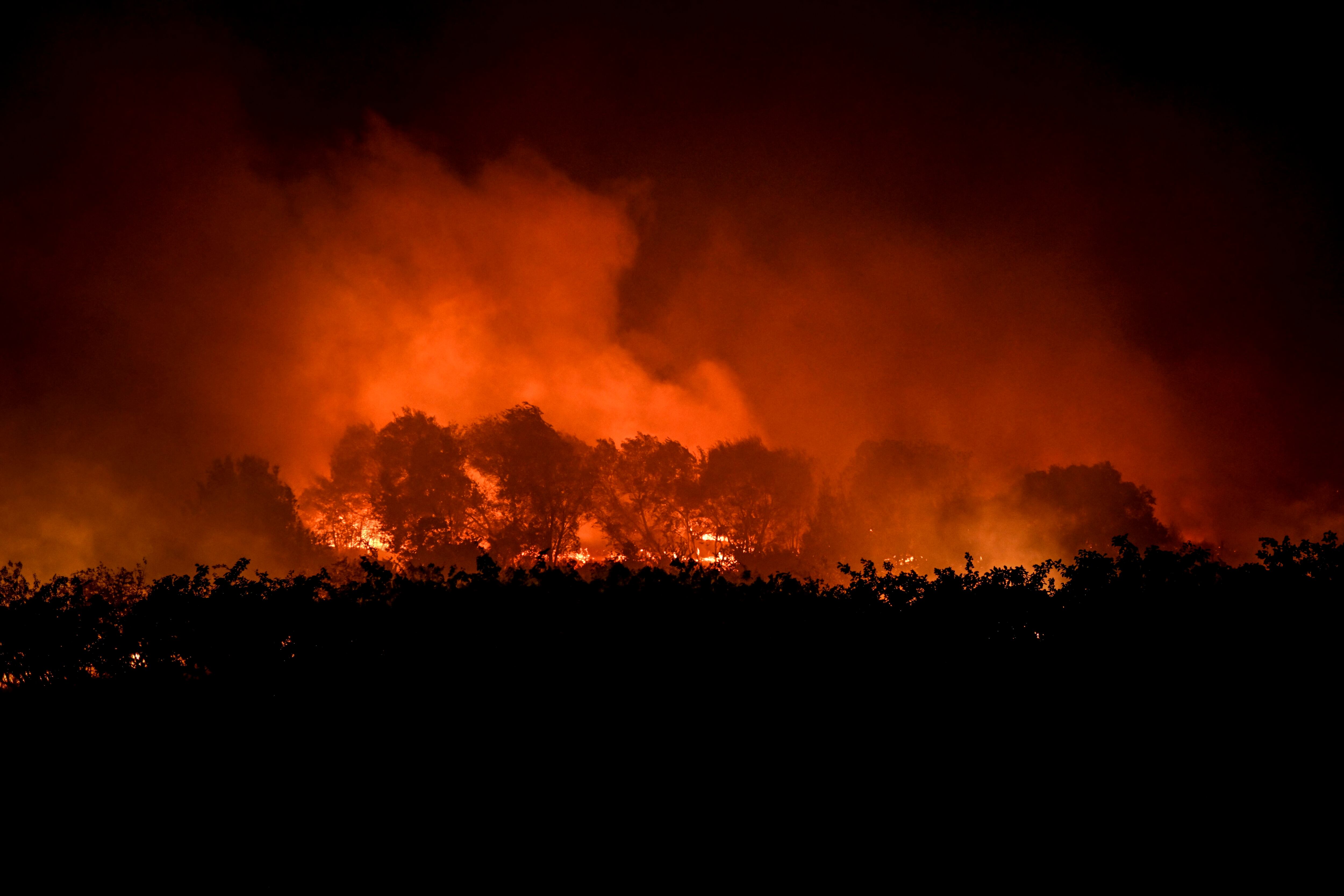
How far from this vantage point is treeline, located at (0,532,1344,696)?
289 inches

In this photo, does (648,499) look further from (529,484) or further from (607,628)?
(607,628)

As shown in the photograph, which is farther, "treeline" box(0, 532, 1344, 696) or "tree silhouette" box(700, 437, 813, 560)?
"tree silhouette" box(700, 437, 813, 560)

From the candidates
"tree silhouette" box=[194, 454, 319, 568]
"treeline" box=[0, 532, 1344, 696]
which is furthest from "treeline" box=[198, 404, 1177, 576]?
"treeline" box=[0, 532, 1344, 696]

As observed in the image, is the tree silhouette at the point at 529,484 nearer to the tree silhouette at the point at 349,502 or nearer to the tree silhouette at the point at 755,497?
the tree silhouette at the point at 349,502

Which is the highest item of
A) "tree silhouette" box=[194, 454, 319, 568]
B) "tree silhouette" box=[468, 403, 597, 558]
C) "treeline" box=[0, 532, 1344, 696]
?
"tree silhouette" box=[468, 403, 597, 558]

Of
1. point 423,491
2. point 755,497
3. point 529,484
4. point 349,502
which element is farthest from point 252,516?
point 755,497

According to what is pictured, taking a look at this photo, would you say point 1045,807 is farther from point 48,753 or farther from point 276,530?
point 276,530

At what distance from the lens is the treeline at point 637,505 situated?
115ft

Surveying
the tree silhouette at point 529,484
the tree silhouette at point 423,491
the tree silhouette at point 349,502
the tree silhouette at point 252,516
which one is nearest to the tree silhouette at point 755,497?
the tree silhouette at point 529,484

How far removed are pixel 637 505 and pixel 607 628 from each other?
31344mm

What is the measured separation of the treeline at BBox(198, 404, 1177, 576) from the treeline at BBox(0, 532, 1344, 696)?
26.0 m

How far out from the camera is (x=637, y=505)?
38812mm

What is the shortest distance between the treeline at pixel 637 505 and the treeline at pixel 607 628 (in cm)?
2601

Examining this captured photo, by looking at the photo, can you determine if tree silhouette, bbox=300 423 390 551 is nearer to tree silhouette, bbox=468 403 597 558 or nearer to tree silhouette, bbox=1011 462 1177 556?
tree silhouette, bbox=468 403 597 558
